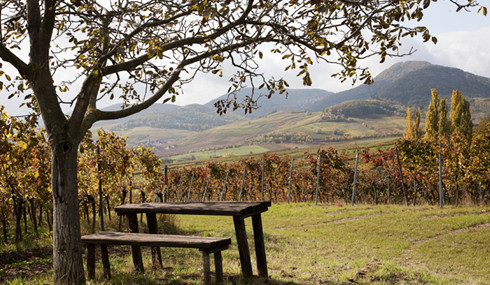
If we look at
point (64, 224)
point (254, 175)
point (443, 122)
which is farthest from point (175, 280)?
point (443, 122)

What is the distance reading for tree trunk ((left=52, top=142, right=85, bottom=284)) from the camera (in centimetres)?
462

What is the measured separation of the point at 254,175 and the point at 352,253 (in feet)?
48.5

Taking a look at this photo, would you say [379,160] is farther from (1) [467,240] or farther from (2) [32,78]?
(2) [32,78]

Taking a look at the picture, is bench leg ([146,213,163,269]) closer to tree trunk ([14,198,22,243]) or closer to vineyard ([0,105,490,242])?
vineyard ([0,105,490,242])

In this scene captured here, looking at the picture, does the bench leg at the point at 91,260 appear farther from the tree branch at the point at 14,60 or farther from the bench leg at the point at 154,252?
the tree branch at the point at 14,60

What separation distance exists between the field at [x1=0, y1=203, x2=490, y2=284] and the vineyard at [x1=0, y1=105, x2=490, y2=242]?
4.13 feet

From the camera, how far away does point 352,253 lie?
25.4 ft

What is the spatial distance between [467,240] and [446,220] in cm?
176

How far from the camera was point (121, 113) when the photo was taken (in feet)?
17.5

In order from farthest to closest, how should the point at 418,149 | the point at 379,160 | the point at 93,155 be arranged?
the point at 379,160
the point at 418,149
the point at 93,155

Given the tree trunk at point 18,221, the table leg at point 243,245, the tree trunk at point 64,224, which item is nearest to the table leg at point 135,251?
the tree trunk at point 64,224

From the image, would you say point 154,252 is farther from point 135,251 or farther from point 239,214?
point 239,214

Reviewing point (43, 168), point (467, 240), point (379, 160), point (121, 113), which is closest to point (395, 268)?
point (467, 240)

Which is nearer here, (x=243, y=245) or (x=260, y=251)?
(x=243, y=245)
